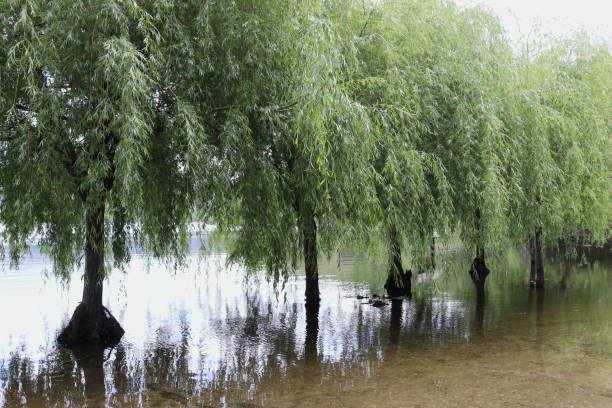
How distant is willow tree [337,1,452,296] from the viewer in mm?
8438

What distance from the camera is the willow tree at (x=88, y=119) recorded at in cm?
671

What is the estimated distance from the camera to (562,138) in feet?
36.7

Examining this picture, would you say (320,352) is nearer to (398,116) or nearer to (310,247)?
(310,247)

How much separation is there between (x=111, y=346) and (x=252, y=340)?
257 centimetres

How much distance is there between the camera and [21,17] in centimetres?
670

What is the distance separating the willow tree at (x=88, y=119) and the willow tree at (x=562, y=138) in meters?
6.30

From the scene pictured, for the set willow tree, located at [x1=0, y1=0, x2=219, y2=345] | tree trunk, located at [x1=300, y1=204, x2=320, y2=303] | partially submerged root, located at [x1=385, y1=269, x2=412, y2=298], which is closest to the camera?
willow tree, located at [x1=0, y1=0, x2=219, y2=345]

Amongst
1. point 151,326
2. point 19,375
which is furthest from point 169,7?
point 151,326

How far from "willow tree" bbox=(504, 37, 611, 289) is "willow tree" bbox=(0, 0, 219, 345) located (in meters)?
6.30

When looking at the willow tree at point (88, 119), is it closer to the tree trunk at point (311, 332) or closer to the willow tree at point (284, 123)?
the willow tree at point (284, 123)

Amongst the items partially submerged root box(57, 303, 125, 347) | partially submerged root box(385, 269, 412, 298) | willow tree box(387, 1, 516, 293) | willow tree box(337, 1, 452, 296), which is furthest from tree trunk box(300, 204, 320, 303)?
partially submerged root box(57, 303, 125, 347)

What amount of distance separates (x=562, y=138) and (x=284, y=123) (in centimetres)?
661

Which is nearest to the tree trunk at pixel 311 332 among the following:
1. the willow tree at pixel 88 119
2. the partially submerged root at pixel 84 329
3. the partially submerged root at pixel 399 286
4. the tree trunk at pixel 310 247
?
the tree trunk at pixel 310 247

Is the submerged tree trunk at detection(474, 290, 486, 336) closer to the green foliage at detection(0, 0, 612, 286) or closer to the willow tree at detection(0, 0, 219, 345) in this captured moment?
the green foliage at detection(0, 0, 612, 286)
